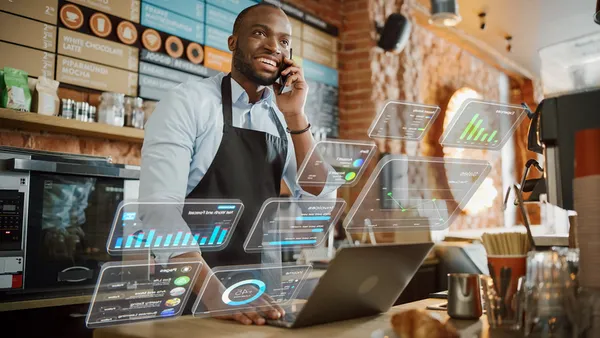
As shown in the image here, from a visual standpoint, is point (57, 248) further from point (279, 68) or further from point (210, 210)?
point (279, 68)

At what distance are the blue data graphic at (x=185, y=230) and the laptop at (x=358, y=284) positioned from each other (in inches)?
15.5

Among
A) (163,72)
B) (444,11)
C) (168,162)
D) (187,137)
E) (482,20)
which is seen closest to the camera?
(168,162)

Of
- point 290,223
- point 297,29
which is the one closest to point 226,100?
point 290,223

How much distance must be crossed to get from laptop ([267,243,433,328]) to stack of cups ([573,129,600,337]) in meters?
0.32

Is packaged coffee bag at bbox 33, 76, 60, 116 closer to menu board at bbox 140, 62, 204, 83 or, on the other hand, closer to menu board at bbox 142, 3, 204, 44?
menu board at bbox 140, 62, 204, 83

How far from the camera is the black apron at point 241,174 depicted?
6.14 feet

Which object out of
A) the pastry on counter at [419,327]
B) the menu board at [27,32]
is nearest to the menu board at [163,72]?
the menu board at [27,32]

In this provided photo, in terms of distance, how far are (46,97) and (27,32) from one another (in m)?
0.36

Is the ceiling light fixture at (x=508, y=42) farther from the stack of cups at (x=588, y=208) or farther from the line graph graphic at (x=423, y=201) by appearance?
the stack of cups at (x=588, y=208)

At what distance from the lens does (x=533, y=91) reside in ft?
28.0

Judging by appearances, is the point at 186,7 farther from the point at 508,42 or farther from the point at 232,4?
the point at 508,42

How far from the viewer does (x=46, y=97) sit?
2.76 meters

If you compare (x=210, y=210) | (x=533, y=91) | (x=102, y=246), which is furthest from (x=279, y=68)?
(x=533, y=91)

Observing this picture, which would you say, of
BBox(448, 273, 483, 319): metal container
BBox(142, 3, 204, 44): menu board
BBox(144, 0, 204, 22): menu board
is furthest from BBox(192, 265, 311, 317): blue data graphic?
BBox(144, 0, 204, 22): menu board
